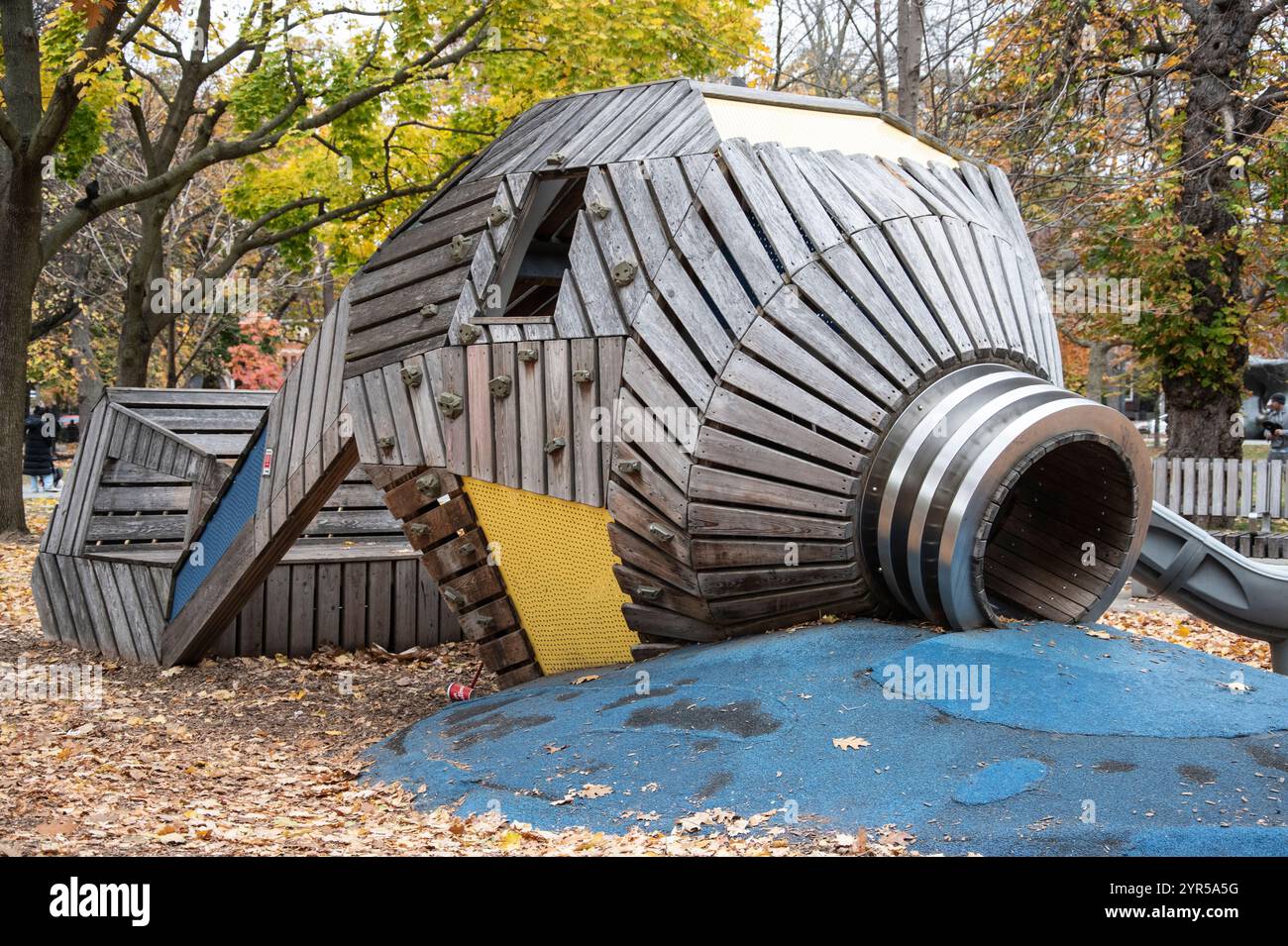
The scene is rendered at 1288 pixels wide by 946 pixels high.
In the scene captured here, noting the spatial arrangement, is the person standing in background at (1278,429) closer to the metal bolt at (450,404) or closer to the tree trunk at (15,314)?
the metal bolt at (450,404)

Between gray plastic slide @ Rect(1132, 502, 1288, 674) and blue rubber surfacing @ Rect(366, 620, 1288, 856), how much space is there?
2.43 m

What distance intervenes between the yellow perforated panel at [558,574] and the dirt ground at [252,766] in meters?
1.19

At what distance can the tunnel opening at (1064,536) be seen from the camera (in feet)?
23.5

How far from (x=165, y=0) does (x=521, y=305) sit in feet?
14.5

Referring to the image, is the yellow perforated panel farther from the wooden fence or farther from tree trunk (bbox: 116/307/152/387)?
tree trunk (bbox: 116/307/152/387)

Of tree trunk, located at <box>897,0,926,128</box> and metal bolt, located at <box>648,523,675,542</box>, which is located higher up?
tree trunk, located at <box>897,0,926,128</box>

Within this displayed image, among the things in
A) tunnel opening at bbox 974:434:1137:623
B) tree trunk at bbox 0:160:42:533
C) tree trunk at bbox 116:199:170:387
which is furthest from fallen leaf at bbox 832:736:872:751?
tree trunk at bbox 116:199:170:387

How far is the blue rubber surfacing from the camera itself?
4.73 meters

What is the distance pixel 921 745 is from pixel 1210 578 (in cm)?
470

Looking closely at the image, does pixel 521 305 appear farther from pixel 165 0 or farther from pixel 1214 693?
pixel 1214 693
